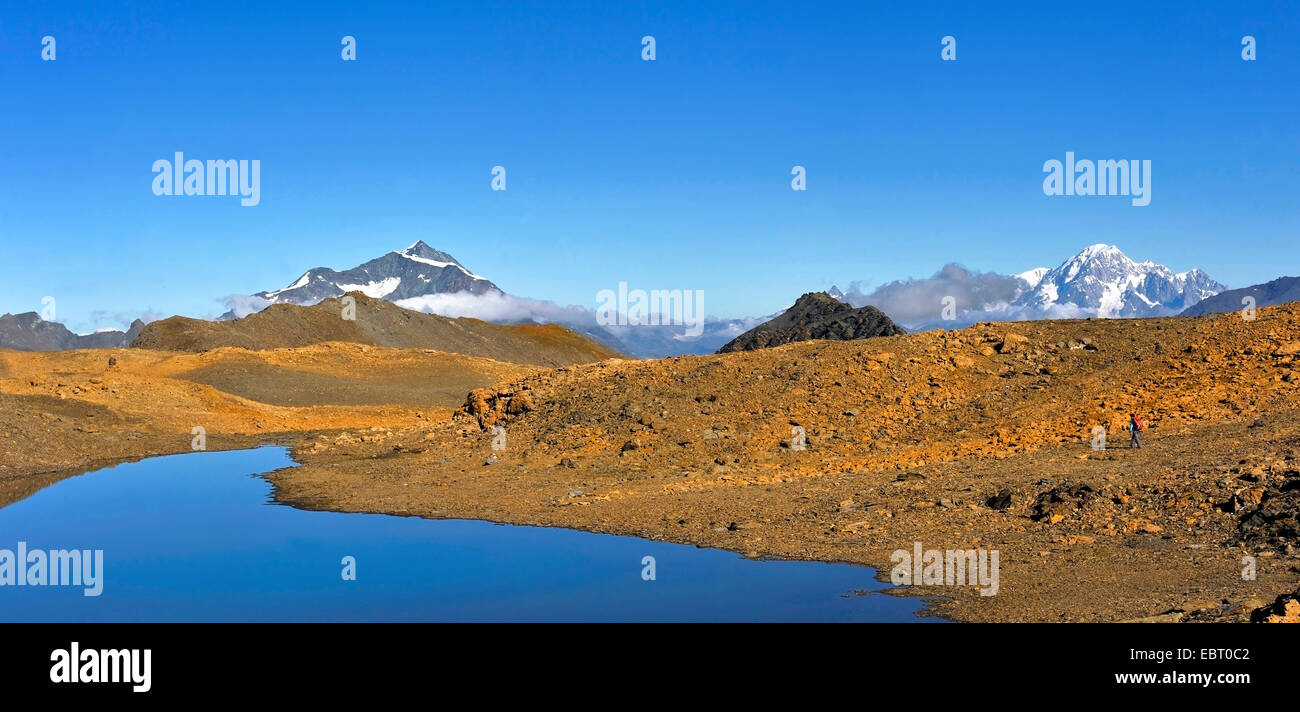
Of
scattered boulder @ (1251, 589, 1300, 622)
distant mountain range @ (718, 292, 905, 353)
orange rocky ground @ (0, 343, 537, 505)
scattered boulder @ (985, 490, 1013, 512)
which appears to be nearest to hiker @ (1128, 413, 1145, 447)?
scattered boulder @ (985, 490, 1013, 512)

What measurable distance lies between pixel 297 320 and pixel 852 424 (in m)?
123

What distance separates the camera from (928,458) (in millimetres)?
31016

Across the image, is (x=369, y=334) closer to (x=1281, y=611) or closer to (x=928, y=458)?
(x=928, y=458)

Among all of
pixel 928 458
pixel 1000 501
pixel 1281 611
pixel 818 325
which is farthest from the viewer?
pixel 818 325

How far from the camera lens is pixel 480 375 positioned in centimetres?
9050

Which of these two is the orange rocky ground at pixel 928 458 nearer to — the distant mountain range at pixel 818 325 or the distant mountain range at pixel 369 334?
the distant mountain range at pixel 818 325

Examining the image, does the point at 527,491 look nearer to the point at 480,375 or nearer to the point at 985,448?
the point at 985,448

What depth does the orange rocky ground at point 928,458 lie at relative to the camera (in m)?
19.9

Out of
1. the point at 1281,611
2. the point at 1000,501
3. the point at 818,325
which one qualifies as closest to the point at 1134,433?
the point at 1000,501

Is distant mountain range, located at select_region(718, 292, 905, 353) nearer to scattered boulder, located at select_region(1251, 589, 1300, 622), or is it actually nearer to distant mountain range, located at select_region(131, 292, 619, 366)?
scattered boulder, located at select_region(1251, 589, 1300, 622)

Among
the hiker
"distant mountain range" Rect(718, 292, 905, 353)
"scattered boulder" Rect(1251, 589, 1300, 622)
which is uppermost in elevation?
"distant mountain range" Rect(718, 292, 905, 353)

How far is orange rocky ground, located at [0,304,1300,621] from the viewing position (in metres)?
19.9

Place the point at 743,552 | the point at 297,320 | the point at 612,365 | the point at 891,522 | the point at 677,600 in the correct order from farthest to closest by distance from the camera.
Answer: the point at 297,320, the point at 612,365, the point at 891,522, the point at 743,552, the point at 677,600

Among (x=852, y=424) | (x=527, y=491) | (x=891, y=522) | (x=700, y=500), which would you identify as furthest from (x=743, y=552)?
(x=852, y=424)
